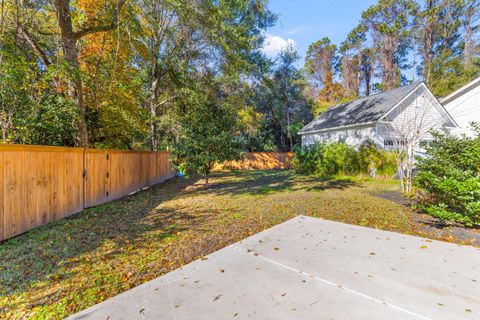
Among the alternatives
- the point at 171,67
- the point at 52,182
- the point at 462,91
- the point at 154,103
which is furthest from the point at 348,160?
the point at 52,182

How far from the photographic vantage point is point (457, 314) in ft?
6.40

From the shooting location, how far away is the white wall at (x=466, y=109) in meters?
12.9

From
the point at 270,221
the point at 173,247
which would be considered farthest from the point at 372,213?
the point at 173,247

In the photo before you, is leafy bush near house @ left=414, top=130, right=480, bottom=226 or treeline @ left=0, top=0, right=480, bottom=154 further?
treeline @ left=0, top=0, right=480, bottom=154

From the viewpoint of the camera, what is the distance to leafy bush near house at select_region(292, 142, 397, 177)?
35.9ft

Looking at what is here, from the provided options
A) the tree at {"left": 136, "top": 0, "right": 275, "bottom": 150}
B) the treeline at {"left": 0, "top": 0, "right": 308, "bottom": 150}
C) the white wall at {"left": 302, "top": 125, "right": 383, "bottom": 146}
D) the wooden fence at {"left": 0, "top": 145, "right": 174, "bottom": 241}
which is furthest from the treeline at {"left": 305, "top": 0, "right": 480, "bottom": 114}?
the wooden fence at {"left": 0, "top": 145, "right": 174, "bottom": 241}

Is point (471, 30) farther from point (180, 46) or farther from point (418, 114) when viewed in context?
point (180, 46)

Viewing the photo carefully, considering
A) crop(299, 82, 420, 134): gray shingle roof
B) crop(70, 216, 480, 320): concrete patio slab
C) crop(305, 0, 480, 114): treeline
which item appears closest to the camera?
crop(70, 216, 480, 320): concrete patio slab

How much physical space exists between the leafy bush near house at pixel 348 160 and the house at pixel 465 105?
599 cm

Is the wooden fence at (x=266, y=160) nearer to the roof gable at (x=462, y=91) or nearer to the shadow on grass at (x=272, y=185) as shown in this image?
the shadow on grass at (x=272, y=185)

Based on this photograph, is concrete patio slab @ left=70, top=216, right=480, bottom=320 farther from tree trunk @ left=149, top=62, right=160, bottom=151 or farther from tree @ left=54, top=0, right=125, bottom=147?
tree trunk @ left=149, top=62, right=160, bottom=151

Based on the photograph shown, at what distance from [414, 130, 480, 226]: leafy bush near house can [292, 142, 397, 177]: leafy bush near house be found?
6.10 metres

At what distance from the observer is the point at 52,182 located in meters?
4.62

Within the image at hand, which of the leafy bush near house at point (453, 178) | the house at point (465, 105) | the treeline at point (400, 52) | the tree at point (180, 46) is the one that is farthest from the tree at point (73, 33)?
the treeline at point (400, 52)
